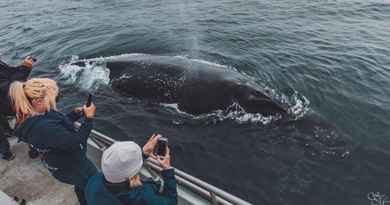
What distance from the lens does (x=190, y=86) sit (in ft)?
31.1

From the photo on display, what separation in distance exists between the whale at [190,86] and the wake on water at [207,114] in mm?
142

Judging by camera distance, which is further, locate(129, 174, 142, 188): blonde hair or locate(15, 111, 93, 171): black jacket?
locate(15, 111, 93, 171): black jacket

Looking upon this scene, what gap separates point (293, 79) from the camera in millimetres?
11539

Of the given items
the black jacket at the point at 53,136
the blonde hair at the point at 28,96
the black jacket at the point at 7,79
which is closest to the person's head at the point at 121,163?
the black jacket at the point at 53,136

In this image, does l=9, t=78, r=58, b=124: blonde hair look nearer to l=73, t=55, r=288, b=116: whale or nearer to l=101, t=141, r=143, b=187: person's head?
l=101, t=141, r=143, b=187: person's head

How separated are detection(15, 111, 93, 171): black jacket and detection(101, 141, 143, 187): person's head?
119 cm

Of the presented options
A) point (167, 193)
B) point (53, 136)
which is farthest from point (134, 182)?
point (53, 136)

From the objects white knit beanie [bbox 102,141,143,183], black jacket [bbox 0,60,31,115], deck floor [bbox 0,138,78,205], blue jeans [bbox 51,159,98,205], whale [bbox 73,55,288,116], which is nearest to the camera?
white knit beanie [bbox 102,141,143,183]

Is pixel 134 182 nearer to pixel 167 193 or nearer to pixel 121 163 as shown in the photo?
pixel 121 163

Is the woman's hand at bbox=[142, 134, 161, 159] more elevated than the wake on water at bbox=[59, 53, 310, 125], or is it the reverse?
the woman's hand at bbox=[142, 134, 161, 159]

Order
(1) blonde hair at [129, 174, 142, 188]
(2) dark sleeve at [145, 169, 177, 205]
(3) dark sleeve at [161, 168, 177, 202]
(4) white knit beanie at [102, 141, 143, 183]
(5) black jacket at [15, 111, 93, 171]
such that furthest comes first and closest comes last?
(5) black jacket at [15, 111, 93, 171] < (3) dark sleeve at [161, 168, 177, 202] < (2) dark sleeve at [145, 169, 177, 205] < (1) blonde hair at [129, 174, 142, 188] < (4) white knit beanie at [102, 141, 143, 183]

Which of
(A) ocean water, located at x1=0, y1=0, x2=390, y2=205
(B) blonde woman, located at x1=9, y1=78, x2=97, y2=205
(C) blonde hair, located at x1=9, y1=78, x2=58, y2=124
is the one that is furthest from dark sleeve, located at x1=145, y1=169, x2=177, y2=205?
(A) ocean water, located at x1=0, y1=0, x2=390, y2=205

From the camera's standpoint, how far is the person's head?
117 inches

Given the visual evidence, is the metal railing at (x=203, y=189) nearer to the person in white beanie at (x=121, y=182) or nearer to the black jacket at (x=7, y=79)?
the person in white beanie at (x=121, y=182)
